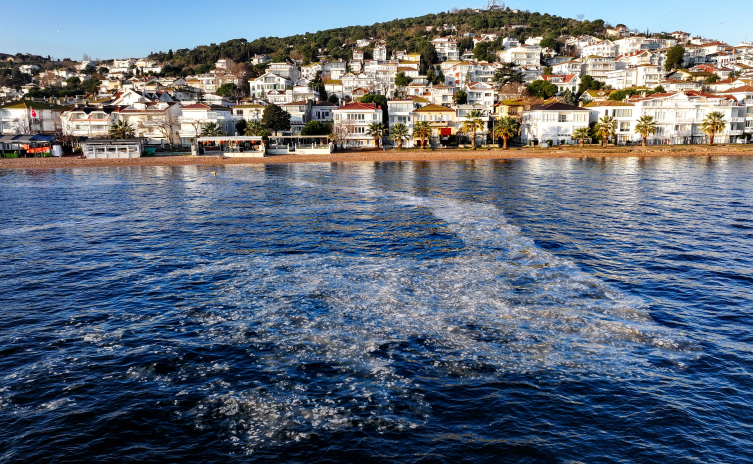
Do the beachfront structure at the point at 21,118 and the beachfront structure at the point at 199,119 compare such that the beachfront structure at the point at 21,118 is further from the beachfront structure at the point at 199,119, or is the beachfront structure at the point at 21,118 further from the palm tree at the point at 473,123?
the palm tree at the point at 473,123

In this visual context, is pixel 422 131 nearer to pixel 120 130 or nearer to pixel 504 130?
pixel 504 130

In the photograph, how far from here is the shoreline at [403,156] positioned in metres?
75.6

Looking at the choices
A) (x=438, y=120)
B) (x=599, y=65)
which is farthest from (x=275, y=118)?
(x=599, y=65)

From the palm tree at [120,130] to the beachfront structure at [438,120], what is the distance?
50.2 metres

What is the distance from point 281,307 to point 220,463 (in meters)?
8.36

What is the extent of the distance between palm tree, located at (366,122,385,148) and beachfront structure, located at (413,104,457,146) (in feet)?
29.7

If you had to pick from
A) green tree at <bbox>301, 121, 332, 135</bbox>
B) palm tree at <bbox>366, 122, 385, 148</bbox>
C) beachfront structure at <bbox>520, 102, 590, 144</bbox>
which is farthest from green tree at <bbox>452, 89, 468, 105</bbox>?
green tree at <bbox>301, 121, 332, 135</bbox>

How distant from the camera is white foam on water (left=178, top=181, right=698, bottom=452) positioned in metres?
11.9

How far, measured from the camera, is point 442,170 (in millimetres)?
64000

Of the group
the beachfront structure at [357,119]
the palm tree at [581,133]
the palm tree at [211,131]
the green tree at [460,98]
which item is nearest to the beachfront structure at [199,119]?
the palm tree at [211,131]

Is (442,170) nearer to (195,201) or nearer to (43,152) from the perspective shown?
(195,201)

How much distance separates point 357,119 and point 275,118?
15.5 meters

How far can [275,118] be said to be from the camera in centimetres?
9219

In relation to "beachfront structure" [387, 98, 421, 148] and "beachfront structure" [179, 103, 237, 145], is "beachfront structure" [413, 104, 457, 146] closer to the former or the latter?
"beachfront structure" [387, 98, 421, 148]
